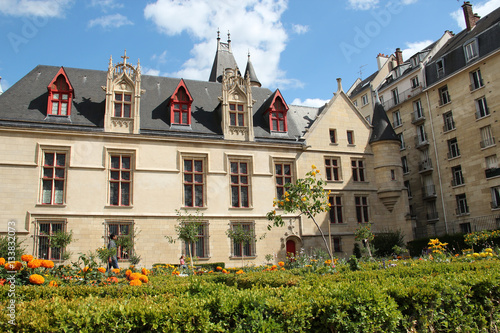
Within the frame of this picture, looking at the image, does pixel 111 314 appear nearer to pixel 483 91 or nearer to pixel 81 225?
pixel 81 225

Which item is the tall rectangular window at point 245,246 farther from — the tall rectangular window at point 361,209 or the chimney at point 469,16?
the chimney at point 469,16

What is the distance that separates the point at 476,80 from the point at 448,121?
3570mm

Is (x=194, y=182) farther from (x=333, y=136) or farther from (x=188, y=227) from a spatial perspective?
(x=333, y=136)

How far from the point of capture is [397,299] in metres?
6.76

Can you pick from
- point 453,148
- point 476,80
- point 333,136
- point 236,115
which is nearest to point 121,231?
point 236,115

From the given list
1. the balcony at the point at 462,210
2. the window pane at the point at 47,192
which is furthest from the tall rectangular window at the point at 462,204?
the window pane at the point at 47,192

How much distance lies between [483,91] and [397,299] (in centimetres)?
2744

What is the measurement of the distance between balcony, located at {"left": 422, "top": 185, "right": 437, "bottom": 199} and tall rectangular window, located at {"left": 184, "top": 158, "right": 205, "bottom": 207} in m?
18.9

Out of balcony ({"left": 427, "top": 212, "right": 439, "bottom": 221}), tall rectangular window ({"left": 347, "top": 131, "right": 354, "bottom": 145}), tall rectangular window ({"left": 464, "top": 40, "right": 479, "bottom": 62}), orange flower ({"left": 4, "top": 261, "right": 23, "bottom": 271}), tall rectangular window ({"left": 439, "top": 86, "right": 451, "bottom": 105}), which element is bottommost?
orange flower ({"left": 4, "top": 261, "right": 23, "bottom": 271})

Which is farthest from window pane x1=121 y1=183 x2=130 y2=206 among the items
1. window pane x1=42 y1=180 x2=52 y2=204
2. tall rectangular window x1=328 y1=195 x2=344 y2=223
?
tall rectangular window x1=328 y1=195 x2=344 y2=223

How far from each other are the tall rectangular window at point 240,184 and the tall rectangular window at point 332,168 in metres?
5.75

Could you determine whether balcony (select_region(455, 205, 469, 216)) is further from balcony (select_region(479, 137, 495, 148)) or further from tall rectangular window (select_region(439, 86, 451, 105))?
tall rectangular window (select_region(439, 86, 451, 105))

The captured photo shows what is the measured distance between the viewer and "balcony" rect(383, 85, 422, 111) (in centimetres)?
3497

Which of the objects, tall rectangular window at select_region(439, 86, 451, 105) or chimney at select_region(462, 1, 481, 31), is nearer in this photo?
tall rectangular window at select_region(439, 86, 451, 105)
